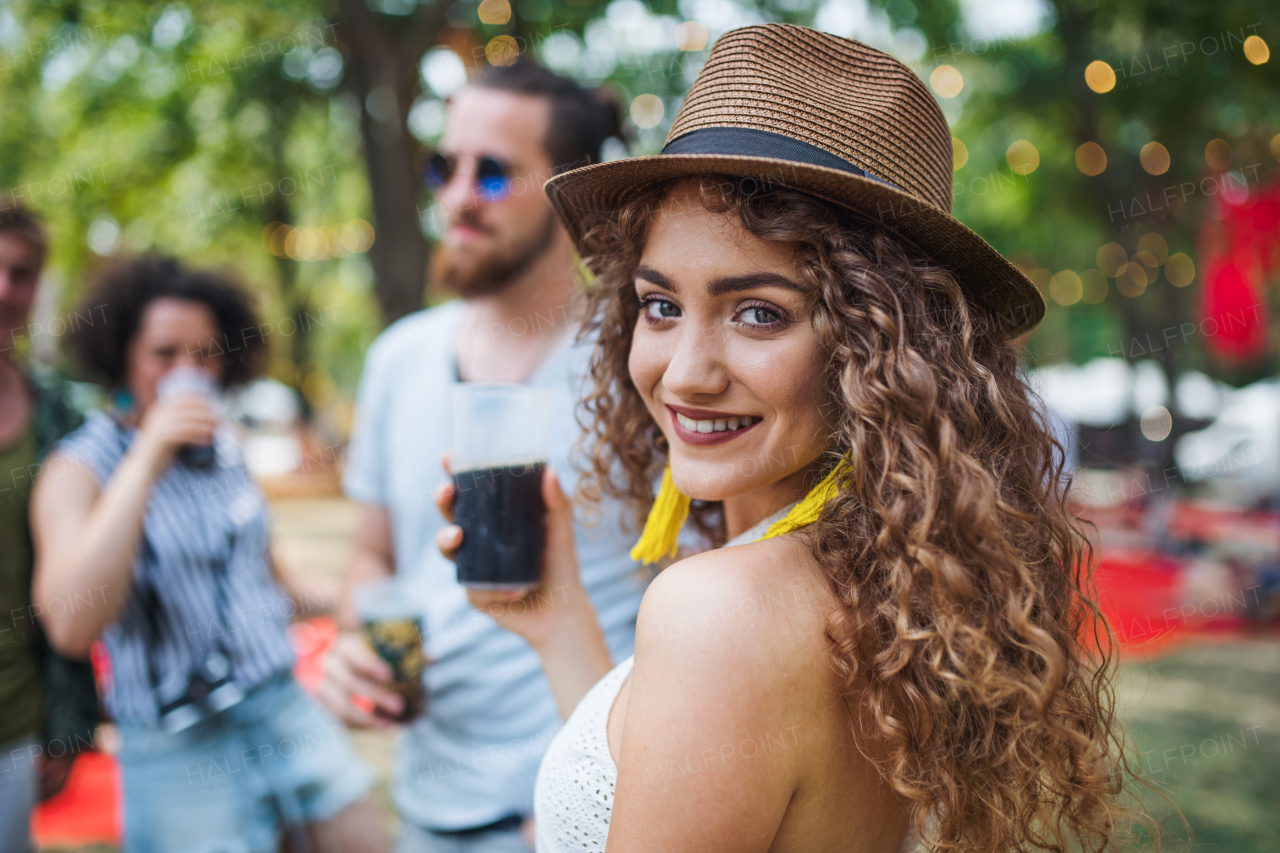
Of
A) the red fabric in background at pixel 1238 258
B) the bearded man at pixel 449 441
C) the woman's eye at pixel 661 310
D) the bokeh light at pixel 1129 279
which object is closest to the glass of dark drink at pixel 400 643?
the bearded man at pixel 449 441

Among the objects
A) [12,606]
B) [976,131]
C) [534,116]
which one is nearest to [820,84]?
[534,116]

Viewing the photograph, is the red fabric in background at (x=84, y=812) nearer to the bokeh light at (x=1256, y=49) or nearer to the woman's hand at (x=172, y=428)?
the woman's hand at (x=172, y=428)

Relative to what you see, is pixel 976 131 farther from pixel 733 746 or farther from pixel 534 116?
pixel 733 746

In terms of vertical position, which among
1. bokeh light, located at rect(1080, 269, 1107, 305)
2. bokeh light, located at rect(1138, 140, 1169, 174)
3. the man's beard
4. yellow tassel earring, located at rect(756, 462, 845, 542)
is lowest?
bokeh light, located at rect(1080, 269, 1107, 305)

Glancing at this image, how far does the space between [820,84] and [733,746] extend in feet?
3.35

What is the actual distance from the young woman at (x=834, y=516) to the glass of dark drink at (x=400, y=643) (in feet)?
2.25

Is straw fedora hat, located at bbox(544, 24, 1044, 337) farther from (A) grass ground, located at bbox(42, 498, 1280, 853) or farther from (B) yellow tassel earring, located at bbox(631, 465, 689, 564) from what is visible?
(A) grass ground, located at bbox(42, 498, 1280, 853)

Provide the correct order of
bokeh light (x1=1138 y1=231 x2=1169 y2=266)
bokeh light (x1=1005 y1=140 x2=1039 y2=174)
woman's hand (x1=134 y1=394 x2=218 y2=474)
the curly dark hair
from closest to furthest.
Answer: woman's hand (x1=134 y1=394 x2=218 y2=474) → the curly dark hair → bokeh light (x1=1005 y1=140 x2=1039 y2=174) → bokeh light (x1=1138 y1=231 x2=1169 y2=266)

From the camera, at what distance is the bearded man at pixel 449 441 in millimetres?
2141

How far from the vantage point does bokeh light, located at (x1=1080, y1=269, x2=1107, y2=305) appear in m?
21.6

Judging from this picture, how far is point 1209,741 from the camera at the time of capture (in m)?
4.91

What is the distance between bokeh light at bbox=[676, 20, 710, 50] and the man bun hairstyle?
10.7 ft

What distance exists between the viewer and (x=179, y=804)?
2523 mm

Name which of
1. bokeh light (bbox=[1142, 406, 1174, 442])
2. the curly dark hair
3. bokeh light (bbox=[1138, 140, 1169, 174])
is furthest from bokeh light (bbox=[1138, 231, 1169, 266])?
the curly dark hair
